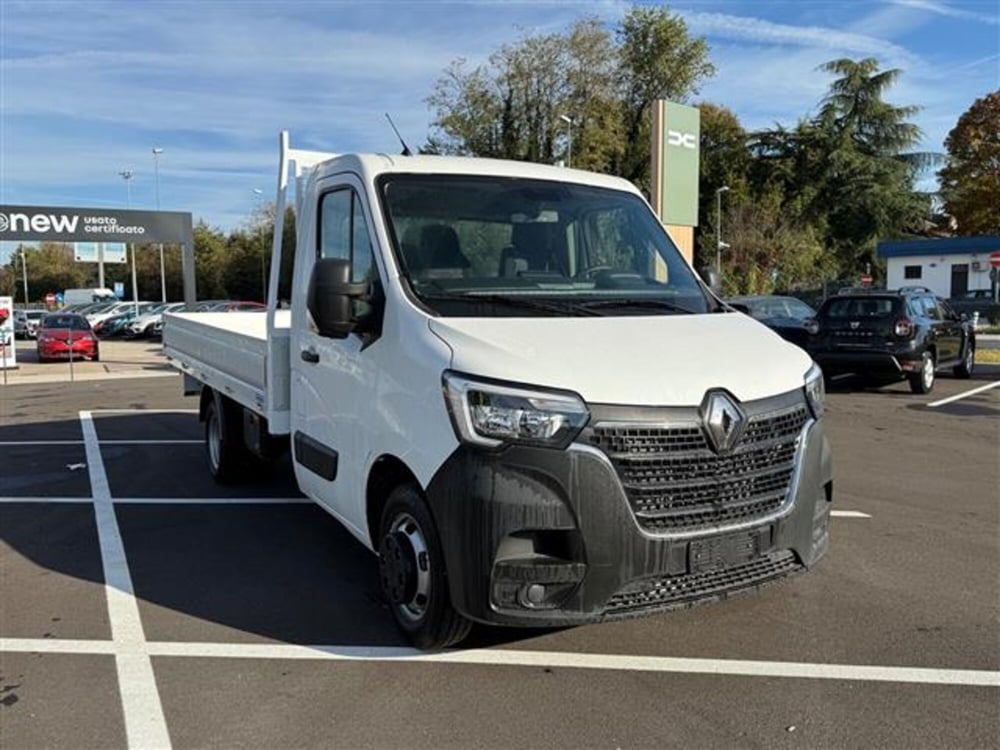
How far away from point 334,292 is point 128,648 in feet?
6.61

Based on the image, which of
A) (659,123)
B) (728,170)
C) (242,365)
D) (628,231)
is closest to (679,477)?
(628,231)

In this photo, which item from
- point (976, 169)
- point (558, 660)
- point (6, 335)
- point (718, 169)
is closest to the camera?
point (558, 660)

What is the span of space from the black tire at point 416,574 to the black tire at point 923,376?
41.5ft

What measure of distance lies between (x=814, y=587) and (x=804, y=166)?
203 ft

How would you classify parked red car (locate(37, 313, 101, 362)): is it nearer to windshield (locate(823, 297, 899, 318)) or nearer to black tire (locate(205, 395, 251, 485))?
black tire (locate(205, 395, 251, 485))

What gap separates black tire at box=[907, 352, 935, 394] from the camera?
14.5 m

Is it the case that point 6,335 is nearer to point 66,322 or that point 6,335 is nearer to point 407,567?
point 66,322

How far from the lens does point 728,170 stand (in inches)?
2435

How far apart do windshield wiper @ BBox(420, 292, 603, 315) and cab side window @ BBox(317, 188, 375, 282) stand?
1.43 feet

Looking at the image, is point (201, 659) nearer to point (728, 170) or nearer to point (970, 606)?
point (970, 606)

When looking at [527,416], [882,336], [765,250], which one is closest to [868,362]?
[882,336]

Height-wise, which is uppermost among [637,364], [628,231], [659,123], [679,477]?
[659,123]

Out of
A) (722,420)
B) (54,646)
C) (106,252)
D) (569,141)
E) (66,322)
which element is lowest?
(54,646)

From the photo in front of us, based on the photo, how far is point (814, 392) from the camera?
4.11 metres
